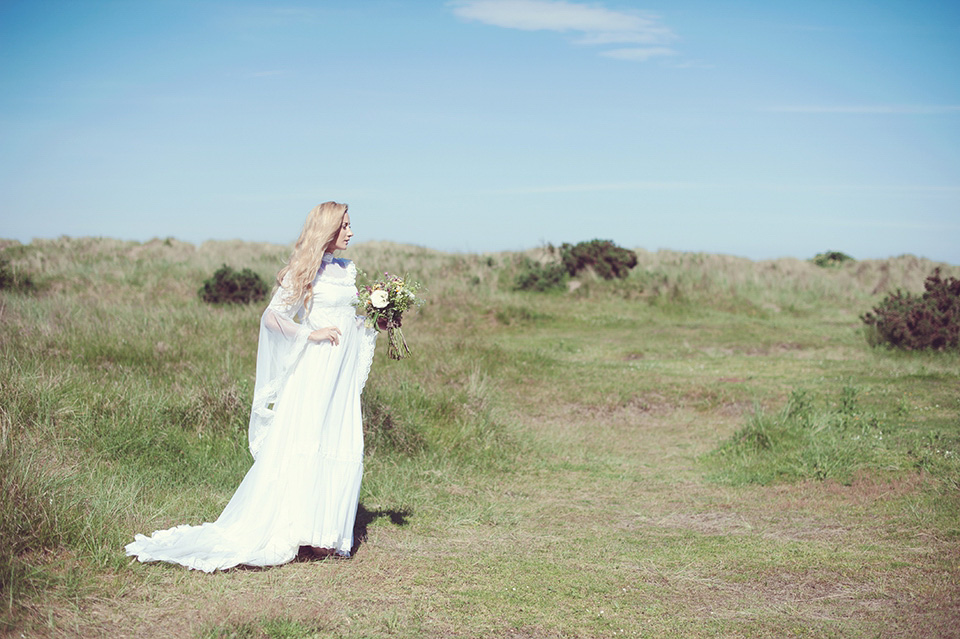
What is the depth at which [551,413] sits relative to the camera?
11227 millimetres

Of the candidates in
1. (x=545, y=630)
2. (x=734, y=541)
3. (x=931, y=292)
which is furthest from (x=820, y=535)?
(x=931, y=292)

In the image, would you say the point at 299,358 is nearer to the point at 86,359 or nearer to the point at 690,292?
the point at 86,359

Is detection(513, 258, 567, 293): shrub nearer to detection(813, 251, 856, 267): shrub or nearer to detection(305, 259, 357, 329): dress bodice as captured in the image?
detection(305, 259, 357, 329): dress bodice

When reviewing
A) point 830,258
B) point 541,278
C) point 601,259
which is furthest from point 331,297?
point 830,258

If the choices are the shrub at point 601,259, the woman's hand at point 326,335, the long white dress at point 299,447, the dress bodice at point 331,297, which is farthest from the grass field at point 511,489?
the shrub at point 601,259

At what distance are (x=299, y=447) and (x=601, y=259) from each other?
2362 centimetres

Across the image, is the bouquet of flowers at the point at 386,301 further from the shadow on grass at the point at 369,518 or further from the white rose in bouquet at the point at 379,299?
the shadow on grass at the point at 369,518

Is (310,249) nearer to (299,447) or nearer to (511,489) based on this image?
(299,447)

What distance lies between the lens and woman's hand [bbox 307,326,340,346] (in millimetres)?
5348

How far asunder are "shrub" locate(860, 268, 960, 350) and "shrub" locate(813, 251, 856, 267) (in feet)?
114

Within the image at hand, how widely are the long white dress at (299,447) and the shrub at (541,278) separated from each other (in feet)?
67.5

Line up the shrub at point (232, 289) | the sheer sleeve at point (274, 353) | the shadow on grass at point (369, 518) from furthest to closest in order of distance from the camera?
the shrub at point (232, 289), the shadow on grass at point (369, 518), the sheer sleeve at point (274, 353)

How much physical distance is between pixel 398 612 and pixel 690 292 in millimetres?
21438

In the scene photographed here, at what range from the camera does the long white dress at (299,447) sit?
506 cm
